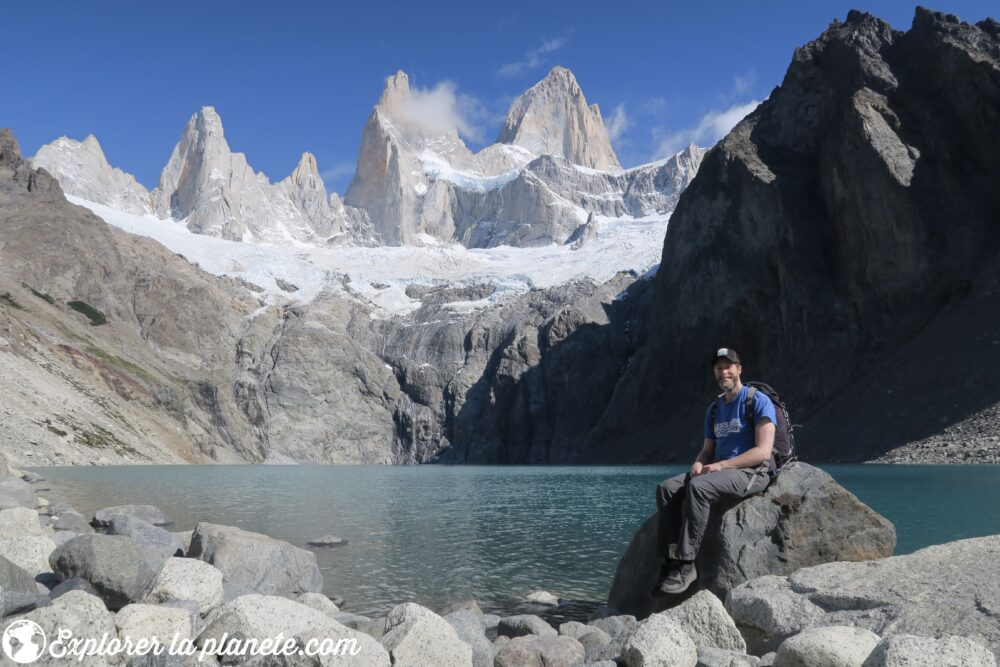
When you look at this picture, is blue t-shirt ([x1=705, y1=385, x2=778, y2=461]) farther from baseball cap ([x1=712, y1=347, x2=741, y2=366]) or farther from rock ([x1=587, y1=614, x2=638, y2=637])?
rock ([x1=587, y1=614, x2=638, y2=637])

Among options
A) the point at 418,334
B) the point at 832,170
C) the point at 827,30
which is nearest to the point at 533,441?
the point at 418,334

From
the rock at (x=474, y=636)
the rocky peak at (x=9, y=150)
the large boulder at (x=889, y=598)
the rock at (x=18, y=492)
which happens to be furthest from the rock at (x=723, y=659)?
the rocky peak at (x=9, y=150)

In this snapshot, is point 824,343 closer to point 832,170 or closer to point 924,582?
point 832,170

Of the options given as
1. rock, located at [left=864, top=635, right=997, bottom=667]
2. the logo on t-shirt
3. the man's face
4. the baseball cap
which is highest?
the baseball cap

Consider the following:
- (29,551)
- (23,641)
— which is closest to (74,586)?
(29,551)

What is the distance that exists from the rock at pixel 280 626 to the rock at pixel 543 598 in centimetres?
746

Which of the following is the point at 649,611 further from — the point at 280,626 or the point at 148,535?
the point at 148,535

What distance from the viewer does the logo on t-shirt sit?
9.61 meters

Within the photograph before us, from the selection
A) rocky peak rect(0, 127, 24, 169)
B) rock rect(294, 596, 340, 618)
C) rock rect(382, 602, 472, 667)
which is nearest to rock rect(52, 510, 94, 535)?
rock rect(294, 596, 340, 618)

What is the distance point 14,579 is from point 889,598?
9.35 meters

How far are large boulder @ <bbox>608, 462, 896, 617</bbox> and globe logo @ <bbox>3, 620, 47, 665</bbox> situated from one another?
7392 millimetres

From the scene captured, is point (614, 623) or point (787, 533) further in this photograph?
point (614, 623)

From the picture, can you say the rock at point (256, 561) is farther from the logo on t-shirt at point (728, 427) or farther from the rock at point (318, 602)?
the logo on t-shirt at point (728, 427)

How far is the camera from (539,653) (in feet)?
30.1
